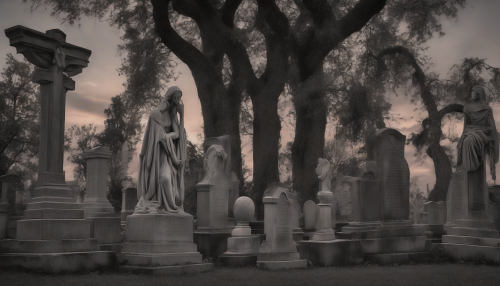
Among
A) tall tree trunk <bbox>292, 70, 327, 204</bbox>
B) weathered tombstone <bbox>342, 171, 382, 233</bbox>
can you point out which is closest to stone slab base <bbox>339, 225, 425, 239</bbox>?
weathered tombstone <bbox>342, 171, 382, 233</bbox>

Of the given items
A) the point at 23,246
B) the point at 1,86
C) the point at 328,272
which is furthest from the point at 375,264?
the point at 1,86

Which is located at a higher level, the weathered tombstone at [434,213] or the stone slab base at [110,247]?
the weathered tombstone at [434,213]

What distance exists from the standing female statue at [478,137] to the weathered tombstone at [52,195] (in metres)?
8.95

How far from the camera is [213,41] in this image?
20438 mm

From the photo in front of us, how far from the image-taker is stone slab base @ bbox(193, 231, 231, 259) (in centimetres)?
1295

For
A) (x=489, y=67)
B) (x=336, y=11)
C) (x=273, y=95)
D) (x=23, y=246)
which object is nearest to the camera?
(x=23, y=246)

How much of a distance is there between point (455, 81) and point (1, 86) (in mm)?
24851

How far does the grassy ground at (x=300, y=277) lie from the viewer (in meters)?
8.41

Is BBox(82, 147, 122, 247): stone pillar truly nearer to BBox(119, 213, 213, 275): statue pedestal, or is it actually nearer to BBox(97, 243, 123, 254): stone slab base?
BBox(97, 243, 123, 254): stone slab base

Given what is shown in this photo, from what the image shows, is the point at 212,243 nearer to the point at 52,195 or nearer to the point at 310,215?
the point at 52,195

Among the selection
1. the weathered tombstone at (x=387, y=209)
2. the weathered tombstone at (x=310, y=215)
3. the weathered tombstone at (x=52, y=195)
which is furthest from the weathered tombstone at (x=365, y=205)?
the weathered tombstone at (x=52, y=195)

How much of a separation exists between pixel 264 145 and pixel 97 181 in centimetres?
670

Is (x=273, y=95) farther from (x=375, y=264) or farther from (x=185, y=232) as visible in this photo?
(x=185, y=232)

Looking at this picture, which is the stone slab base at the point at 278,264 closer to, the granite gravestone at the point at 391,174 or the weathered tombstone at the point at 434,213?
the granite gravestone at the point at 391,174
